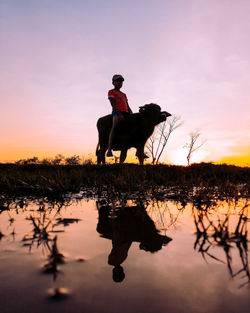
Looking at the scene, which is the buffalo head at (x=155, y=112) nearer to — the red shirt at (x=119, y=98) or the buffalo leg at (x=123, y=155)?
the red shirt at (x=119, y=98)

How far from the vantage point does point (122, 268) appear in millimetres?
852

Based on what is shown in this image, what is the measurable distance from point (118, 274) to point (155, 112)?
7270 millimetres

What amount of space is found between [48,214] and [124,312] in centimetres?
144

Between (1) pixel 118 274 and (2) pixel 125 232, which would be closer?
(1) pixel 118 274

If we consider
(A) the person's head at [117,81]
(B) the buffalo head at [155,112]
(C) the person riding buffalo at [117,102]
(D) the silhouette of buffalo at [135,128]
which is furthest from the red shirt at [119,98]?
(B) the buffalo head at [155,112]

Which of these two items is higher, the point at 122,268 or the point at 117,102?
the point at 117,102

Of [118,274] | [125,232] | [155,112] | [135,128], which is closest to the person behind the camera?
[118,274]

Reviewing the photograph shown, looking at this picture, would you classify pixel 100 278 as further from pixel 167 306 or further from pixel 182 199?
pixel 182 199

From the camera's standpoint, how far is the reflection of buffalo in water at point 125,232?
0.98 meters

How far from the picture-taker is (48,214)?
1886 millimetres

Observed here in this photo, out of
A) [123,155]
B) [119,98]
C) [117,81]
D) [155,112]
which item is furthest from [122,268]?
[123,155]

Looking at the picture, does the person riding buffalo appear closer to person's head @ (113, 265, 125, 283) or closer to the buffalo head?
the buffalo head

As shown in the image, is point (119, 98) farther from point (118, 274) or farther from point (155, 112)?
point (118, 274)

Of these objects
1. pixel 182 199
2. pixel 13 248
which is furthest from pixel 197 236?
pixel 182 199
